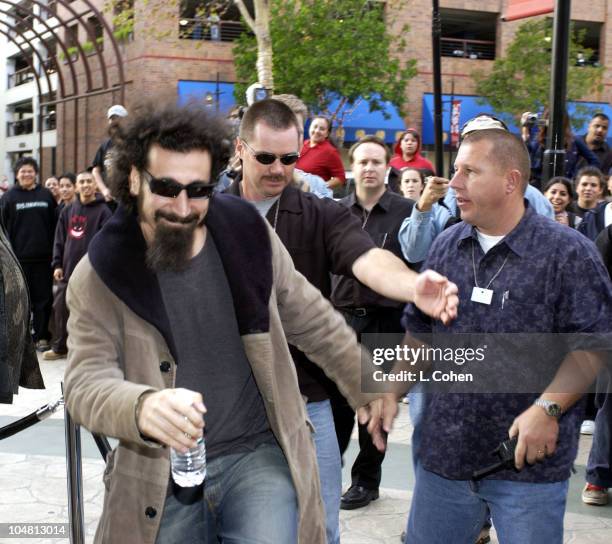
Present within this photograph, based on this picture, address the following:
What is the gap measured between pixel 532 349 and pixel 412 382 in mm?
462

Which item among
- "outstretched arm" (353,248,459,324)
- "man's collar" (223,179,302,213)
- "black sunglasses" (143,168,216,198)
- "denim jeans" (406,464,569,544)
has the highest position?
"black sunglasses" (143,168,216,198)

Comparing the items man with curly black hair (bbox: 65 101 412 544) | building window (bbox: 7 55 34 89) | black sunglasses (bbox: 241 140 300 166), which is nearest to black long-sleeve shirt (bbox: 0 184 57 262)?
black sunglasses (bbox: 241 140 300 166)

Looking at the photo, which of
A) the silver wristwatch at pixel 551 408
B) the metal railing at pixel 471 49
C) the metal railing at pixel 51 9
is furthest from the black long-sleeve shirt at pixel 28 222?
the metal railing at pixel 471 49

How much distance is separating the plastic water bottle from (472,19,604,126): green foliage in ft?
85.3

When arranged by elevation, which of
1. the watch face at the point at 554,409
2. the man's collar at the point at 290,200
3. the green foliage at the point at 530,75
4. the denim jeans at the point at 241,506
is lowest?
the denim jeans at the point at 241,506

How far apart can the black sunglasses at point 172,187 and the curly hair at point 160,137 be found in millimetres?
72

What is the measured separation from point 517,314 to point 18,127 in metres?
46.7

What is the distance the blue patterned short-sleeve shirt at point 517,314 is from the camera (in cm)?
310

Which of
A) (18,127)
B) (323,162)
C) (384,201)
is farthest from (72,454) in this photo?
(18,127)

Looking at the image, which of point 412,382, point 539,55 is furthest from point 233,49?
point 412,382

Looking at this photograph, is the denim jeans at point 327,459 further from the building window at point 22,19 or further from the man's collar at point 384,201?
the building window at point 22,19

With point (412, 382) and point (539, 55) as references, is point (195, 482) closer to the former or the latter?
point (412, 382)

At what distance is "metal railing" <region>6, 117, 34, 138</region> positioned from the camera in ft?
151
